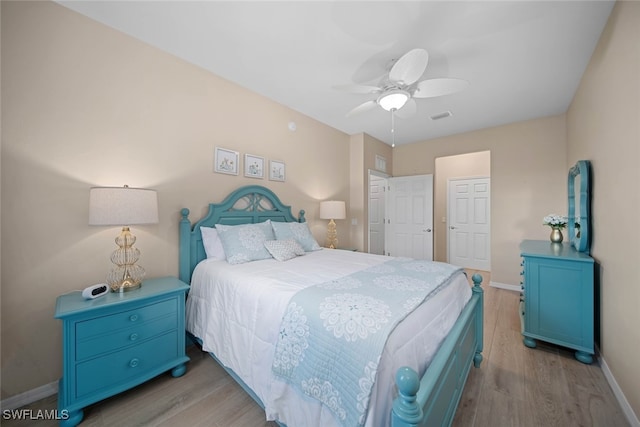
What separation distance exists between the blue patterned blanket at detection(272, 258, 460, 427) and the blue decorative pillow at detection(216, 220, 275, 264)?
1.00 meters

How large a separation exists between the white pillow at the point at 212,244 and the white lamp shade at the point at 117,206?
2.13 ft

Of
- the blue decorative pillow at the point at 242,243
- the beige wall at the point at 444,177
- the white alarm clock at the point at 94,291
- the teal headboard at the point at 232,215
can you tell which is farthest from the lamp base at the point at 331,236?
the beige wall at the point at 444,177

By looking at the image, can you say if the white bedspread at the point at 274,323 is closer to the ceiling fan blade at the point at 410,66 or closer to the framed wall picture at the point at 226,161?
the framed wall picture at the point at 226,161

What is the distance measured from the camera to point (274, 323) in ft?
4.46

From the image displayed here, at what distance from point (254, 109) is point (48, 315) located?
257cm

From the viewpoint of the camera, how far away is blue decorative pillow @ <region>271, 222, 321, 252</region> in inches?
107

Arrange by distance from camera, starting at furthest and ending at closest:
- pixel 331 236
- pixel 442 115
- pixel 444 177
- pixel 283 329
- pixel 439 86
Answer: pixel 444 177, pixel 331 236, pixel 442 115, pixel 439 86, pixel 283 329

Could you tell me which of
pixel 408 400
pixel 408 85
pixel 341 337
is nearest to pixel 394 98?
pixel 408 85

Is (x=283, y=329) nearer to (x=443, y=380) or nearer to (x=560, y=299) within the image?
(x=443, y=380)

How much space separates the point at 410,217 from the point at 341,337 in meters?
4.38

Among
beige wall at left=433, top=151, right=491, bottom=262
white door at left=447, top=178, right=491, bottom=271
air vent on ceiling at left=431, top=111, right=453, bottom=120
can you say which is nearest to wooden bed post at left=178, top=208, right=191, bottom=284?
air vent on ceiling at left=431, top=111, right=453, bottom=120

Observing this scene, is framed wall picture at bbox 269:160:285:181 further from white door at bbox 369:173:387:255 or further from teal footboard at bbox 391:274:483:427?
white door at bbox 369:173:387:255

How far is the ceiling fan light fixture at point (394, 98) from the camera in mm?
2088

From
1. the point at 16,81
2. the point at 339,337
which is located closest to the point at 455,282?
the point at 339,337
